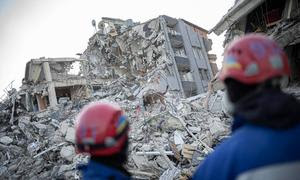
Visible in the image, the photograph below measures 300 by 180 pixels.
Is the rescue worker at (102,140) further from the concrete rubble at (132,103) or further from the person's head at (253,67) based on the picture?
the concrete rubble at (132,103)

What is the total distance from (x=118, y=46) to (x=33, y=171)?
25421 millimetres

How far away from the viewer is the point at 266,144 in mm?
1358

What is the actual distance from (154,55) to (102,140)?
31489mm

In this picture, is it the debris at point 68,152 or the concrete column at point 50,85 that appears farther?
the concrete column at point 50,85

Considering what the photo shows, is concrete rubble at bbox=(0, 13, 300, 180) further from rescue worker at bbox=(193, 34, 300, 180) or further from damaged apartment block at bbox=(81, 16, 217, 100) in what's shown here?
rescue worker at bbox=(193, 34, 300, 180)

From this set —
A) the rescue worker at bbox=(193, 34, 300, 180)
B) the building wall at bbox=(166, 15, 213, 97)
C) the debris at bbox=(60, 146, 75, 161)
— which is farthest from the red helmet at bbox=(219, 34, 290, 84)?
the building wall at bbox=(166, 15, 213, 97)

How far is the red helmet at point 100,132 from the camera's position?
1778 millimetres

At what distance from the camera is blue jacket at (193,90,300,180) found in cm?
134

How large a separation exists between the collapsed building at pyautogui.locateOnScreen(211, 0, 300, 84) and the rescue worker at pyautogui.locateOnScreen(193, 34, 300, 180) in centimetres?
630

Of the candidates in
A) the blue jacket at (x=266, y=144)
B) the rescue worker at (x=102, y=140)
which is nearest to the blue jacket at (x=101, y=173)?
the rescue worker at (x=102, y=140)

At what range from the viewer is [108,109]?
1.87 metres

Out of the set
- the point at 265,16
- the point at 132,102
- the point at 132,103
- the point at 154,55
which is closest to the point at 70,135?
the point at 132,103

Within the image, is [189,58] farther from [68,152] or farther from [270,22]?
[270,22]

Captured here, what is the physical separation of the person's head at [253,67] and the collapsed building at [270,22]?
246 inches
